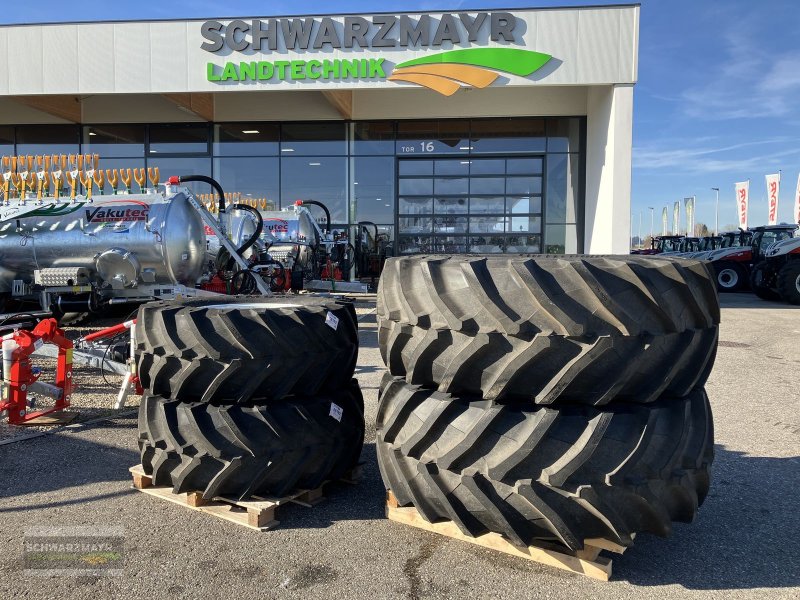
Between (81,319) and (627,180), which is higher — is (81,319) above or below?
below

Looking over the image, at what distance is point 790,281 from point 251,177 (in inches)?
648

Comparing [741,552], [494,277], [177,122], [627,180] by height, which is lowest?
[741,552]

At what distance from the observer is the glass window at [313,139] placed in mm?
20281

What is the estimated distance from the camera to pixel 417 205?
20.3 metres

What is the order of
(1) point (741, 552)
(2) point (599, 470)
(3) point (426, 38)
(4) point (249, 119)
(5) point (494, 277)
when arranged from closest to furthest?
1. (2) point (599, 470)
2. (5) point (494, 277)
3. (1) point (741, 552)
4. (3) point (426, 38)
5. (4) point (249, 119)

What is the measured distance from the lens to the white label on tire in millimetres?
3582

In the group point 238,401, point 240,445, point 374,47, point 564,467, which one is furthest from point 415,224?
point 564,467

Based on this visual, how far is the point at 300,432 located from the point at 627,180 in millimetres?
14471

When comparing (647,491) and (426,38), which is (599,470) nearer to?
(647,491)

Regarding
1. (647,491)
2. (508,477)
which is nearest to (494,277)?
(508,477)

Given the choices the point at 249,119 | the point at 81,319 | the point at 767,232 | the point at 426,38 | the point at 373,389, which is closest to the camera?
the point at 373,389

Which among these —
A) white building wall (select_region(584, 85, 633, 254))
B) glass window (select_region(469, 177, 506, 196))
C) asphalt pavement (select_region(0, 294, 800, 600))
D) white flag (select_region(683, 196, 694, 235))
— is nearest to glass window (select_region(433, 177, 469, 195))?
glass window (select_region(469, 177, 506, 196))

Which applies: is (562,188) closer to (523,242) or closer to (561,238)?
(561,238)

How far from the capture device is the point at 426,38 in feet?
51.9
